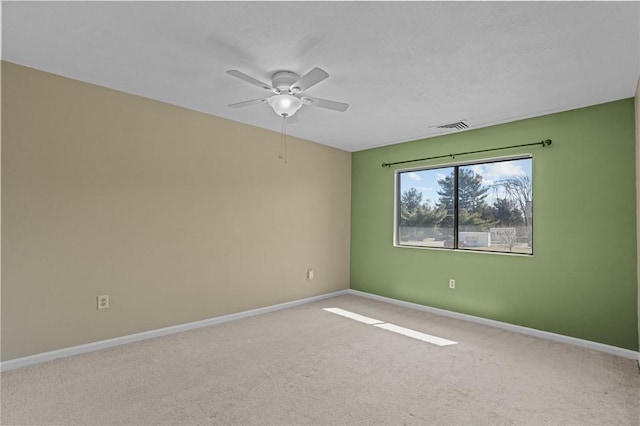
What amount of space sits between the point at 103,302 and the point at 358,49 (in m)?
3.03

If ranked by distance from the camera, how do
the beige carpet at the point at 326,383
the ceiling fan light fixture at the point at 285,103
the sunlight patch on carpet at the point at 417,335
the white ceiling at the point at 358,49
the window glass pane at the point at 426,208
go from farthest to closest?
the window glass pane at the point at 426,208, the sunlight patch on carpet at the point at 417,335, the ceiling fan light fixture at the point at 285,103, the beige carpet at the point at 326,383, the white ceiling at the point at 358,49

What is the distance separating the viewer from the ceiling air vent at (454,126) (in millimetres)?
3902

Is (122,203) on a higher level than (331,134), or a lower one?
lower

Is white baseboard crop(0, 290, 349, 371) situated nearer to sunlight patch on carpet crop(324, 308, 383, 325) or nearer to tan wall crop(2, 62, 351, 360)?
tan wall crop(2, 62, 351, 360)

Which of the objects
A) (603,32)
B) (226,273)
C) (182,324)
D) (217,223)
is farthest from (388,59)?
(182,324)

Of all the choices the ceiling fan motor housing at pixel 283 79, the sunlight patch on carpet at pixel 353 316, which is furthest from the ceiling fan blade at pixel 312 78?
the sunlight patch on carpet at pixel 353 316

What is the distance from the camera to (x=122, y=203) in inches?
124

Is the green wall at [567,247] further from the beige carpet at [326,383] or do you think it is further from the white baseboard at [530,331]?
the beige carpet at [326,383]

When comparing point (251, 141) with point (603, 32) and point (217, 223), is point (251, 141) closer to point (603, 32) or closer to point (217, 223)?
point (217, 223)

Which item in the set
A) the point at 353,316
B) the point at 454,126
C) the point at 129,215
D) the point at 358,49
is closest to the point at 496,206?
the point at 454,126

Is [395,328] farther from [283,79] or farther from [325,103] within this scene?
[283,79]

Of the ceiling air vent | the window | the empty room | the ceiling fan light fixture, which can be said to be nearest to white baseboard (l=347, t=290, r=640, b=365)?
the empty room

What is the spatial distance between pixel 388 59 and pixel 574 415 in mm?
2633

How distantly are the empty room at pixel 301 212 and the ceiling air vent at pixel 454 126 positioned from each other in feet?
0.15
